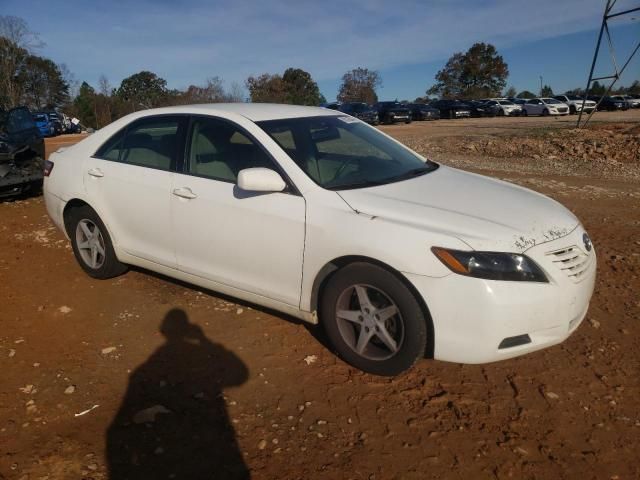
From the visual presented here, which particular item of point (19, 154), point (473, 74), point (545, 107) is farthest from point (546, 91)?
point (19, 154)

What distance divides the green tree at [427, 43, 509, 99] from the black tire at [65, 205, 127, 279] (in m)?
72.5

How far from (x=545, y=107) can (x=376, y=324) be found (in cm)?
4051

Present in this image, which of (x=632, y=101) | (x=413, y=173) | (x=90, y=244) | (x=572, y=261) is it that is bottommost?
(x=90, y=244)

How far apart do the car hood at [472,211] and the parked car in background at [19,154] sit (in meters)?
6.75

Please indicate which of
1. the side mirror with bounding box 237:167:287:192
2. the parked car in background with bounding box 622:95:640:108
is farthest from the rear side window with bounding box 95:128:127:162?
the parked car in background with bounding box 622:95:640:108

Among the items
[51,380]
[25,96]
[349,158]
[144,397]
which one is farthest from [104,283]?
[25,96]

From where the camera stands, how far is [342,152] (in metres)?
3.96

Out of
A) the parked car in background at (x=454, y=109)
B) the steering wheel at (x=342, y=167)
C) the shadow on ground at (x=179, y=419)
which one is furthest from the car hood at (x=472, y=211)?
the parked car in background at (x=454, y=109)

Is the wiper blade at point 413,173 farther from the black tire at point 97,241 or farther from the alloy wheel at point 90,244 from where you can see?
the alloy wheel at point 90,244

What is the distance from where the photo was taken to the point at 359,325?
3154 millimetres

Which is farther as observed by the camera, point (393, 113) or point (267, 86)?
point (267, 86)

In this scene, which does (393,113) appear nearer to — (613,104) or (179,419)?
(613,104)

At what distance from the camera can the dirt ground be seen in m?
2.49

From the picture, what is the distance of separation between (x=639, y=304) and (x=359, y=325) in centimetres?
245
